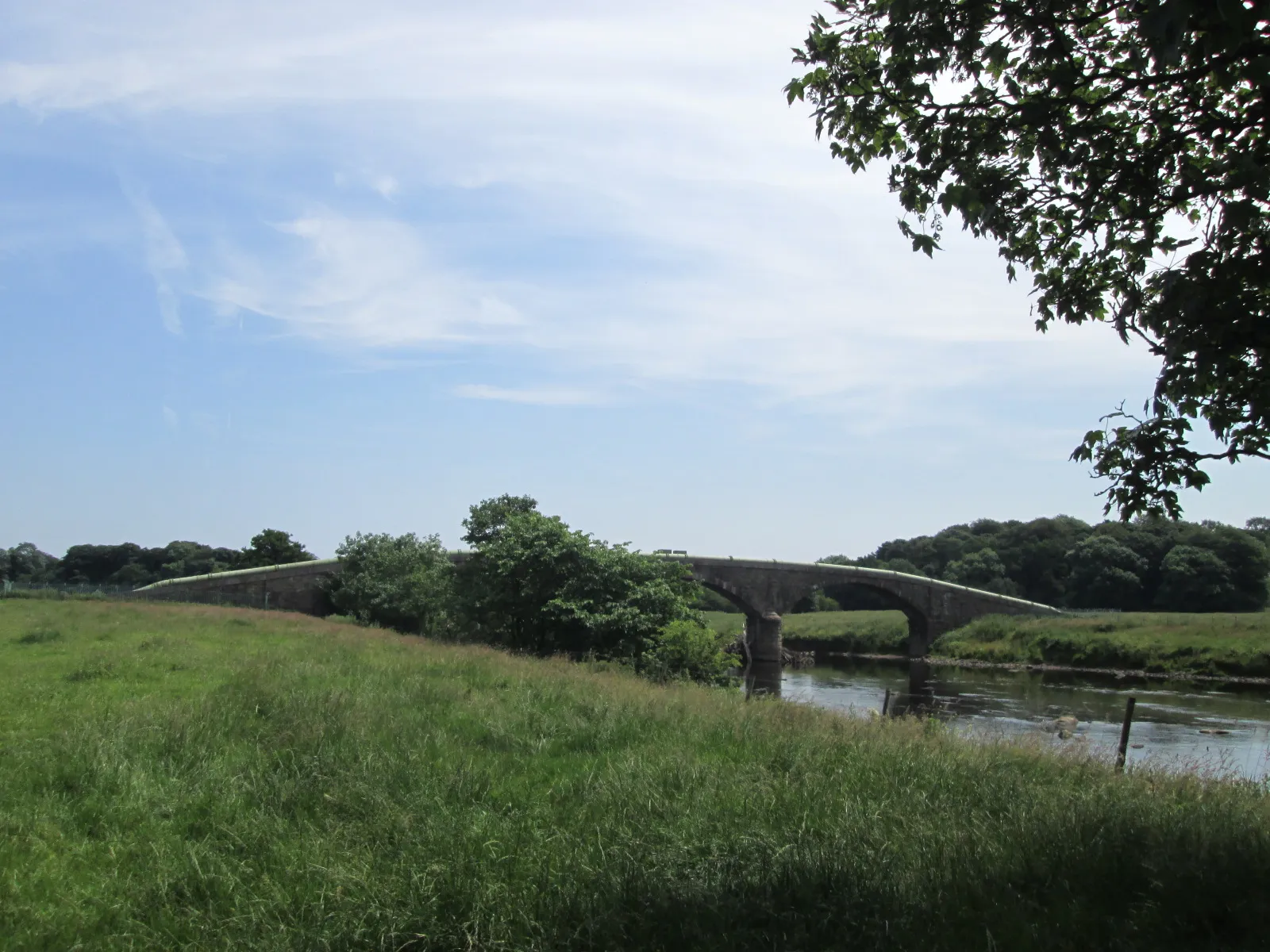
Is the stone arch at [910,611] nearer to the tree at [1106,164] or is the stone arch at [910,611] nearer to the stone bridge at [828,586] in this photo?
the stone bridge at [828,586]

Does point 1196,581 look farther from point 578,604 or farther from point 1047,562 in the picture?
point 578,604

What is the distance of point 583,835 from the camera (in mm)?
6426

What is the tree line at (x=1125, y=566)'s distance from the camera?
61.4 metres

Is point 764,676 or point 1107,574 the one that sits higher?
point 1107,574

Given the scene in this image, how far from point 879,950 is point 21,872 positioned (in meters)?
5.23

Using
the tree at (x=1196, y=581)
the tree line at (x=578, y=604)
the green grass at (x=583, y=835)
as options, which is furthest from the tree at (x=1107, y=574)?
the green grass at (x=583, y=835)

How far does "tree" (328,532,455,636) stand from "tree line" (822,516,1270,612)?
1394 inches

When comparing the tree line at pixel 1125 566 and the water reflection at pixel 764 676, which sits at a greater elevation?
the tree line at pixel 1125 566

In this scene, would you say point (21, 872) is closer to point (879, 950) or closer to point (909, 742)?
point (879, 950)

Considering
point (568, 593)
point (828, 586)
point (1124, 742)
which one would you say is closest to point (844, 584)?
point (828, 586)

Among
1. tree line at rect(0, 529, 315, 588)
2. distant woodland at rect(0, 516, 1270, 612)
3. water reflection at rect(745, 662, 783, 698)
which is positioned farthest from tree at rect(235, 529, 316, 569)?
water reflection at rect(745, 662, 783, 698)

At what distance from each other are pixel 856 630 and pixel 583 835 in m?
60.4

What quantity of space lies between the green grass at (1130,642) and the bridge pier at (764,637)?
9.85m

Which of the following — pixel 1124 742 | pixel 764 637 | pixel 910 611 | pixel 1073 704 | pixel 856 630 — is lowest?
pixel 1073 704
